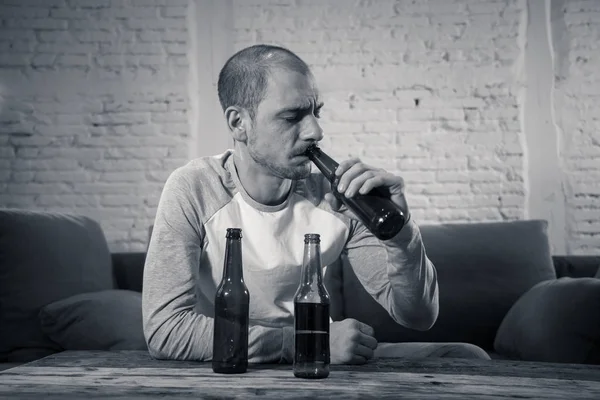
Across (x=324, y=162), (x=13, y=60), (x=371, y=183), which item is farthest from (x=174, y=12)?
(x=371, y=183)

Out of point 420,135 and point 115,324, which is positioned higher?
point 420,135

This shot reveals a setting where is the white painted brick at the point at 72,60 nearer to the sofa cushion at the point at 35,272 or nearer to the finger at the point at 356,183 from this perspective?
the sofa cushion at the point at 35,272

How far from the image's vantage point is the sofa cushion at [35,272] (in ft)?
7.25

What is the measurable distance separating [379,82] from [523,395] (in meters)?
2.59

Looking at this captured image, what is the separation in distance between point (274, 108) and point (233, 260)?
0.50 meters

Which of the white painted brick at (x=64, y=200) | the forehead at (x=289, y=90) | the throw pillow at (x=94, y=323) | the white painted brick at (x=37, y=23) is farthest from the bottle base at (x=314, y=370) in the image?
the white painted brick at (x=37, y=23)

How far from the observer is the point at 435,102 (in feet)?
10.8

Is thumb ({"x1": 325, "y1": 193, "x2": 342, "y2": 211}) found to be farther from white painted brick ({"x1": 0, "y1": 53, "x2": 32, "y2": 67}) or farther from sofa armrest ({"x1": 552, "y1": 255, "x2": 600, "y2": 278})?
white painted brick ({"x1": 0, "y1": 53, "x2": 32, "y2": 67})

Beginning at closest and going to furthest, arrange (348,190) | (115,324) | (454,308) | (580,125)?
(348,190) < (115,324) < (454,308) < (580,125)

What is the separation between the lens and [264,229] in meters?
1.53

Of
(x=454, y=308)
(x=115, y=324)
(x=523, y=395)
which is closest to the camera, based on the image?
(x=523, y=395)

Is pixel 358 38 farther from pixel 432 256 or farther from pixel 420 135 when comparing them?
pixel 432 256

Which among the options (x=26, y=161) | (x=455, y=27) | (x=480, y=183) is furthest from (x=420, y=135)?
(x=26, y=161)

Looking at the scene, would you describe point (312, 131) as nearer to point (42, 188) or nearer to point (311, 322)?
point (311, 322)
